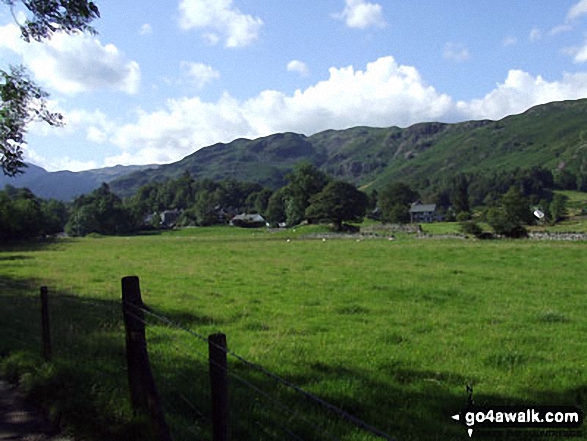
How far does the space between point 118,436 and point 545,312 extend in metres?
14.5

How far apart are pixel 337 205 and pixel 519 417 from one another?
96.6m

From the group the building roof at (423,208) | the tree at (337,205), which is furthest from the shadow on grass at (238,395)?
the building roof at (423,208)

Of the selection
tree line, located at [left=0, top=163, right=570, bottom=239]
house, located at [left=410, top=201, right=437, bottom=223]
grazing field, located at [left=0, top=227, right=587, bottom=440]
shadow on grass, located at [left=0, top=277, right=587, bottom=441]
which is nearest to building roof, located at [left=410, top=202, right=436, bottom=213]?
house, located at [left=410, top=201, right=437, bottom=223]

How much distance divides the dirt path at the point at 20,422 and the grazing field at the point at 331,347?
0.29 metres

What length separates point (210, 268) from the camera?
99.5 ft

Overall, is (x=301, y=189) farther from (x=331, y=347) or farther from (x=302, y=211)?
(x=331, y=347)

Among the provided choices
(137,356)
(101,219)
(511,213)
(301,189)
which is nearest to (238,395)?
(137,356)

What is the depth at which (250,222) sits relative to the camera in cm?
17700

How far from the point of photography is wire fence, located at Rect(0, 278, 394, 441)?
6047 millimetres

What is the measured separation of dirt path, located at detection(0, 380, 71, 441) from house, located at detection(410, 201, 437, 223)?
18367cm

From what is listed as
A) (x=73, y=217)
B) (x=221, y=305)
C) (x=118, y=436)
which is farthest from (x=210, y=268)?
(x=73, y=217)

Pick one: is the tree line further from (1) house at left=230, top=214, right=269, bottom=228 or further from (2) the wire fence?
(2) the wire fence

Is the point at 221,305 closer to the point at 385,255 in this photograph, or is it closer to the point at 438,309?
the point at 438,309

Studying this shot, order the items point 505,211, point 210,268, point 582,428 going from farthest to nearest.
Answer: point 505,211 < point 210,268 < point 582,428
